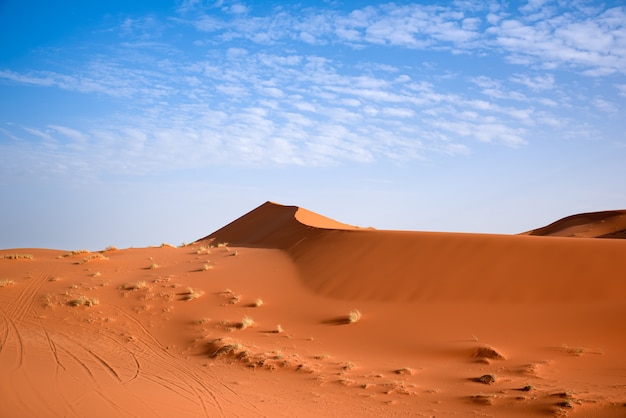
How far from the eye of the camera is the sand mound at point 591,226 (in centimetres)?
4022

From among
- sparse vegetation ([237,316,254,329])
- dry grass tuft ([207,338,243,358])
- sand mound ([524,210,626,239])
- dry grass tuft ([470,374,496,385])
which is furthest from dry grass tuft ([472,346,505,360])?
sand mound ([524,210,626,239])

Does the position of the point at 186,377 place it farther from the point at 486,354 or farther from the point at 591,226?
the point at 591,226

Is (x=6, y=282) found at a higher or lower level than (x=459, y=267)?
higher

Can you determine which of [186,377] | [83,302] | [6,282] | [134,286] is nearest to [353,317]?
[186,377]

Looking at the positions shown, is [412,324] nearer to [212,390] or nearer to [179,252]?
[212,390]

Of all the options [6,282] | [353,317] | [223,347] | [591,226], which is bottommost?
[223,347]

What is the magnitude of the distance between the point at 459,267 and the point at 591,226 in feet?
112

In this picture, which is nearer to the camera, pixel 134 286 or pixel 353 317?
pixel 353 317

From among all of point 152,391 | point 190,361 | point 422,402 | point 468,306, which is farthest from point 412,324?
point 152,391

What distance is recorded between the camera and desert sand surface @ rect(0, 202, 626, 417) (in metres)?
7.90

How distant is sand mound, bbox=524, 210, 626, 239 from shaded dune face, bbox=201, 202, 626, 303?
25.7 metres

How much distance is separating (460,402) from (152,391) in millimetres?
5343

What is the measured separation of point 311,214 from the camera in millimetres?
36562

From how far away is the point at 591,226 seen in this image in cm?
4391
